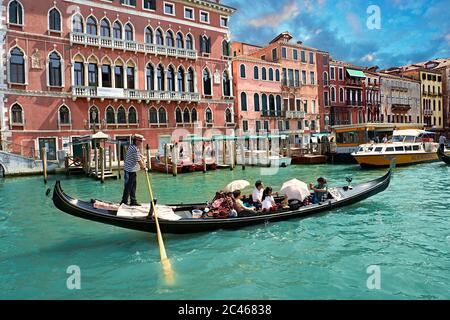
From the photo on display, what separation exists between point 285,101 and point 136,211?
952 inches

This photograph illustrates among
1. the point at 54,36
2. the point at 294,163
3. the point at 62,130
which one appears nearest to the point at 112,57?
the point at 54,36

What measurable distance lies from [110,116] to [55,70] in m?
3.36

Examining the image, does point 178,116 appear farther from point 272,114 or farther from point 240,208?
point 240,208

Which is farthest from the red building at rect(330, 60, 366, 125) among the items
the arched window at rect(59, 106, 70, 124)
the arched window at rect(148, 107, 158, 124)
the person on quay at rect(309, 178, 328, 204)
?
the person on quay at rect(309, 178, 328, 204)

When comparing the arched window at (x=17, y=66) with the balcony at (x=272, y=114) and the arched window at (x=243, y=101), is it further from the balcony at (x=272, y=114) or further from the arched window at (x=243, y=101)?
the balcony at (x=272, y=114)

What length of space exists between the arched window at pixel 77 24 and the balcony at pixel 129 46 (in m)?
0.47

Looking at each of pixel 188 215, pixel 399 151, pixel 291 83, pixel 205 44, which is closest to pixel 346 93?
pixel 291 83

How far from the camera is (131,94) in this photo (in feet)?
67.1

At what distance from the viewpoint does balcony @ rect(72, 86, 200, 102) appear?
746 inches

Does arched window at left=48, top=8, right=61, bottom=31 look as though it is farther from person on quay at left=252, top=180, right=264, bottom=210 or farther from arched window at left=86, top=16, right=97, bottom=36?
person on quay at left=252, top=180, right=264, bottom=210

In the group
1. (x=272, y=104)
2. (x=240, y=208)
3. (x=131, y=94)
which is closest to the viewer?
(x=240, y=208)

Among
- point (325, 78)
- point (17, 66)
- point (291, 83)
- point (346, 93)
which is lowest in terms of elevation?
point (17, 66)

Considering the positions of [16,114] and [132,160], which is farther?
[16,114]

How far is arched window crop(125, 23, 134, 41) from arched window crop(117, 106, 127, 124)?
3.82m
